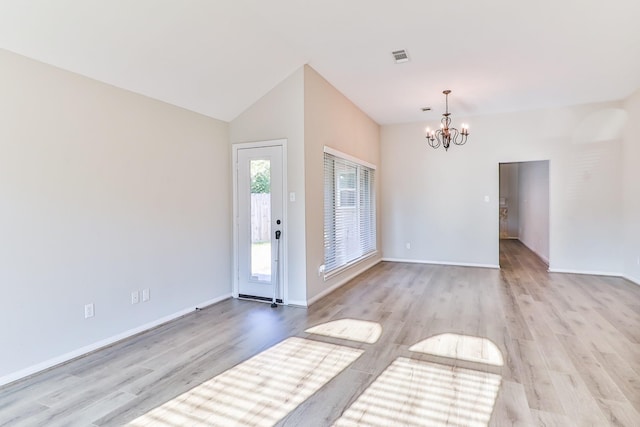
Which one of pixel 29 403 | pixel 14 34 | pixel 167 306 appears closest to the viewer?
pixel 29 403

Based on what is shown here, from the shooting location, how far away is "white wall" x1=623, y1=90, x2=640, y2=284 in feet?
17.1

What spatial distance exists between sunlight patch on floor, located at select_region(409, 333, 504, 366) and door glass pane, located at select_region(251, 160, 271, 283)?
7.29ft

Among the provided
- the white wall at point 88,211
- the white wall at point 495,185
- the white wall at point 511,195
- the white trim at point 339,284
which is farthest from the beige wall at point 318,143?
the white wall at point 511,195

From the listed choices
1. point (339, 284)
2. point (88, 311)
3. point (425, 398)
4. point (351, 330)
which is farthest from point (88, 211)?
point (339, 284)

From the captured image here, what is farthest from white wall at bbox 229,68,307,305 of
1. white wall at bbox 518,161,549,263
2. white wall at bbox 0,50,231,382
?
white wall at bbox 518,161,549,263

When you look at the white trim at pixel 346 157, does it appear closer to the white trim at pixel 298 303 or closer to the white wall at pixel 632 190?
the white trim at pixel 298 303

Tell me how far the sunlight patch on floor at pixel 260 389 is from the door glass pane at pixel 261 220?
1597 mm

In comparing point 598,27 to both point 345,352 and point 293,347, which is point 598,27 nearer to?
point 345,352

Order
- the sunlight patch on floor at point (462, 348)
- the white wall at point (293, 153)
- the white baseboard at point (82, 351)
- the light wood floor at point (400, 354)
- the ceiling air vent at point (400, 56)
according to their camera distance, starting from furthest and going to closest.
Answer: the white wall at point (293, 153) → the ceiling air vent at point (400, 56) → the sunlight patch on floor at point (462, 348) → the white baseboard at point (82, 351) → the light wood floor at point (400, 354)

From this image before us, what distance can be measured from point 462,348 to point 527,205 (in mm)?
8185

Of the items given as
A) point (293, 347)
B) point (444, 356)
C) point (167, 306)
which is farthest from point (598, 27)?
point (167, 306)

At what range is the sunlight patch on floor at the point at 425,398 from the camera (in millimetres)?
1994

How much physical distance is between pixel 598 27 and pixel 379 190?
14.7 feet

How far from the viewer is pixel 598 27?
→ 340 cm
